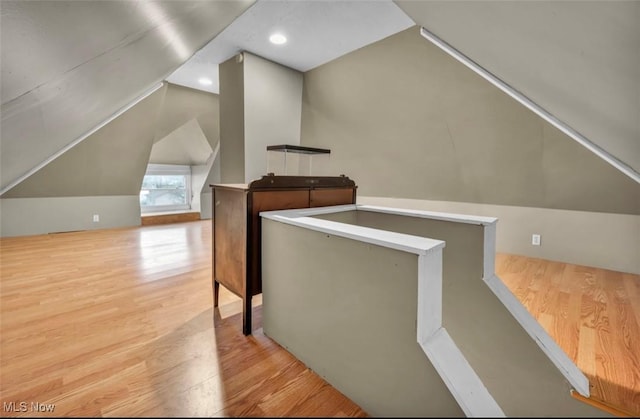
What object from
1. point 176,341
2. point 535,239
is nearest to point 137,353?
point 176,341

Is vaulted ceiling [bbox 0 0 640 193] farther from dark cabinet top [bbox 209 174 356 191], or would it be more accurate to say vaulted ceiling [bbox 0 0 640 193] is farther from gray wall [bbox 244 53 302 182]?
gray wall [bbox 244 53 302 182]

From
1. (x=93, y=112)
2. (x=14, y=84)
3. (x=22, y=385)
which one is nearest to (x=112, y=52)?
(x=14, y=84)

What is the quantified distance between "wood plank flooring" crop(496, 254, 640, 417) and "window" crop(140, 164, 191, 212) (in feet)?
19.2

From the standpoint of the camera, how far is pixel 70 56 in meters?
1.15

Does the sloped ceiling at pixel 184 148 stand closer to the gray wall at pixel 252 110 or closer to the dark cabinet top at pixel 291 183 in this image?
the gray wall at pixel 252 110

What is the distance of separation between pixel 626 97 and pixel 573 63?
23 centimetres

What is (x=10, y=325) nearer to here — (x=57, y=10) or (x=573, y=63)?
(x=57, y=10)

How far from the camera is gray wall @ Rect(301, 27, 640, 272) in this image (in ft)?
8.91

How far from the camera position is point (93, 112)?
84.0 inches

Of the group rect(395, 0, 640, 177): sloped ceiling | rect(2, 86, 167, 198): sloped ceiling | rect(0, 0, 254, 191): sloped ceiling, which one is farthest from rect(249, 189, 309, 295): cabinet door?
rect(2, 86, 167, 198): sloped ceiling

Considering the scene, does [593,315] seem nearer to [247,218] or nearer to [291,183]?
[291,183]

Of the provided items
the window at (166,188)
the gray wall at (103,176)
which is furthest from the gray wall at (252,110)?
the window at (166,188)

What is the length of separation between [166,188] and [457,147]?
5.49 metres

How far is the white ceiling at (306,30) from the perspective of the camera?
278 cm
